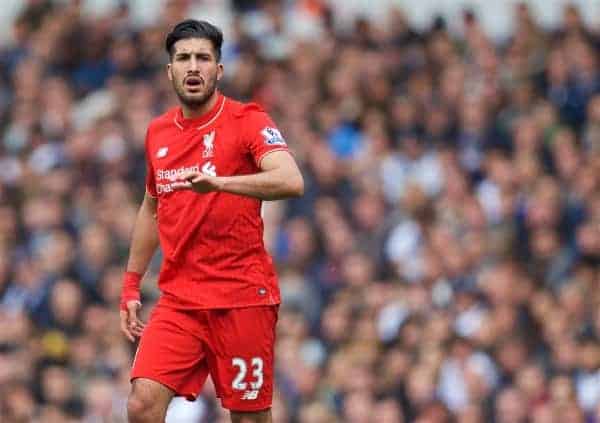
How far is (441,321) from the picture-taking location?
45.0 ft

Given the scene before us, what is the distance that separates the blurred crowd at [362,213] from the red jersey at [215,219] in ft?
14.4

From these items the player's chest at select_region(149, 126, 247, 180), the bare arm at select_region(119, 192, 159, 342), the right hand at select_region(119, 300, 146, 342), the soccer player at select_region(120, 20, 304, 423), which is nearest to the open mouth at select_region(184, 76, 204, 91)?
the soccer player at select_region(120, 20, 304, 423)

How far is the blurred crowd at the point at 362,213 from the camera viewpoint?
13.5 meters

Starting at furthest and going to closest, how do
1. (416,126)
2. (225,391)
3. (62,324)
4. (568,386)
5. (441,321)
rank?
(416,126), (62,324), (441,321), (568,386), (225,391)

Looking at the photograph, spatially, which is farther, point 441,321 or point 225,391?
point 441,321

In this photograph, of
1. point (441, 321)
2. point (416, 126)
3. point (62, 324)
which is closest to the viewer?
point (441, 321)

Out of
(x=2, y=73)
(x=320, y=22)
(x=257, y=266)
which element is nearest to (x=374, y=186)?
(x=320, y=22)

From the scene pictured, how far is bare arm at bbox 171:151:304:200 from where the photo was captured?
8.32 m

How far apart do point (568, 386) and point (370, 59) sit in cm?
485

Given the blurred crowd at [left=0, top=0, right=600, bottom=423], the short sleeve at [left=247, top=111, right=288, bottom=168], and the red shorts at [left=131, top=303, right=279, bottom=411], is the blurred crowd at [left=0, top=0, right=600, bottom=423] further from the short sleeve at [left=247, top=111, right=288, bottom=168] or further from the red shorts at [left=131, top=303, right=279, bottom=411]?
the short sleeve at [left=247, top=111, right=288, bottom=168]

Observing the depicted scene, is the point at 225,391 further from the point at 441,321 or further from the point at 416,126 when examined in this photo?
the point at 416,126

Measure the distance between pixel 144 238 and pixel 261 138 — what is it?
1012 millimetres

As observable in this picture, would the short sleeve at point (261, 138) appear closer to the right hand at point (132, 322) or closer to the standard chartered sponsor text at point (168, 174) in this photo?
the standard chartered sponsor text at point (168, 174)

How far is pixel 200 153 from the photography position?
895 cm
